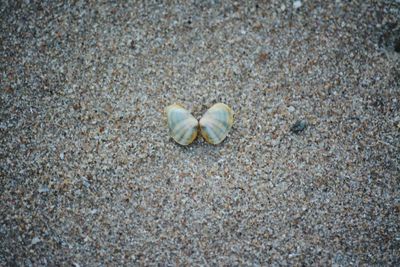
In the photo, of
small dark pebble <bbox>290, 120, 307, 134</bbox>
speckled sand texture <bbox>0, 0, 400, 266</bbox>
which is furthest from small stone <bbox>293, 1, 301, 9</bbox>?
small dark pebble <bbox>290, 120, 307, 134</bbox>

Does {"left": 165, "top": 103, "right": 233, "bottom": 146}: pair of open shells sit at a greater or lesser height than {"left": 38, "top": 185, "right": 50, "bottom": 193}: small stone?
greater

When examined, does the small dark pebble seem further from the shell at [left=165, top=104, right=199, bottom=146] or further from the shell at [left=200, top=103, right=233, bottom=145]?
the shell at [left=165, top=104, right=199, bottom=146]

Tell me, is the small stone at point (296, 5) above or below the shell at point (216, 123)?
above

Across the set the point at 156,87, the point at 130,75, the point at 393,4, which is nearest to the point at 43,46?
the point at 130,75

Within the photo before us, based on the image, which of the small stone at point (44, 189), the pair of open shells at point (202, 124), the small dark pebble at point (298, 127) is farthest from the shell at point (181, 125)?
the small stone at point (44, 189)

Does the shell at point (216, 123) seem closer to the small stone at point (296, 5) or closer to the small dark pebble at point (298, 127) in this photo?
the small dark pebble at point (298, 127)

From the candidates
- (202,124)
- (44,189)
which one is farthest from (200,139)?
(44,189)

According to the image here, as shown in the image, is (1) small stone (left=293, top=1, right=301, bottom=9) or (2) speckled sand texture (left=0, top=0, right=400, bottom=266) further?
(1) small stone (left=293, top=1, right=301, bottom=9)
